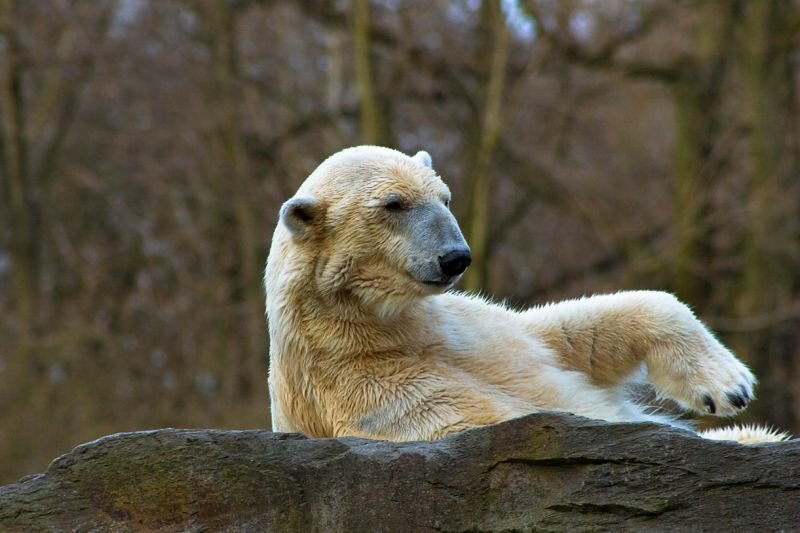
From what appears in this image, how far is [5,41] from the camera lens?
19.5 m

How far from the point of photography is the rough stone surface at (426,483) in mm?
4379

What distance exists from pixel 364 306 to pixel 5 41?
1551cm

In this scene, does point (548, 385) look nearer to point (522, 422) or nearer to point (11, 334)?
point (522, 422)

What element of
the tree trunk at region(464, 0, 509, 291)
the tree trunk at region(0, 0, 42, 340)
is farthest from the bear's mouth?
the tree trunk at region(0, 0, 42, 340)

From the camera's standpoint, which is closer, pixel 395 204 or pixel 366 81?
pixel 395 204

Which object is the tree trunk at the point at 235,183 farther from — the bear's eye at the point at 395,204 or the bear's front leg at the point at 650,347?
the bear's eye at the point at 395,204

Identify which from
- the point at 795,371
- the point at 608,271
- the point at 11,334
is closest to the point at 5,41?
the point at 11,334

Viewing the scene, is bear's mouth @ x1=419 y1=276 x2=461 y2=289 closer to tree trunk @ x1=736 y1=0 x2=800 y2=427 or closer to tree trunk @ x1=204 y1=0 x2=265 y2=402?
tree trunk @ x1=736 y1=0 x2=800 y2=427

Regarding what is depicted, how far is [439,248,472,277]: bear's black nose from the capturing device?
5.41m

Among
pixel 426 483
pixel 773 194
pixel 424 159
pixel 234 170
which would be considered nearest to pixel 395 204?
pixel 424 159

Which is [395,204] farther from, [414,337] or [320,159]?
[320,159]

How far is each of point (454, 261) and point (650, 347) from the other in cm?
110

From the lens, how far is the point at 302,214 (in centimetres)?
580

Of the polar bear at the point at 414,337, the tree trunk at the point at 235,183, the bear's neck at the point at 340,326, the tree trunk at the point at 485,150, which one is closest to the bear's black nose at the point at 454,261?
the polar bear at the point at 414,337
